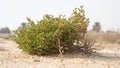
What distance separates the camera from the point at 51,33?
1227 cm

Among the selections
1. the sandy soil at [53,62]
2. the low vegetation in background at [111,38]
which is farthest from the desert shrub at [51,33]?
the low vegetation in background at [111,38]

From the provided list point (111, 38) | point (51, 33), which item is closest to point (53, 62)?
point (51, 33)

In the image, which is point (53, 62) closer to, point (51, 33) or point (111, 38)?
point (51, 33)

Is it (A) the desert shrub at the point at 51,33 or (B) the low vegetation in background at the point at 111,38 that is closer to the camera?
(A) the desert shrub at the point at 51,33

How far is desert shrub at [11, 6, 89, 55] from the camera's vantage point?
1226 cm

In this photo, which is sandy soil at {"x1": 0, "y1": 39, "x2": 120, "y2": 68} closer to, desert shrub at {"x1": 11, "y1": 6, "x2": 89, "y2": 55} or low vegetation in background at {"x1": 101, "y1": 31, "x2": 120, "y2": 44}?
desert shrub at {"x1": 11, "y1": 6, "x2": 89, "y2": 55}

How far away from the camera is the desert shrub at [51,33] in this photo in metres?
12.3

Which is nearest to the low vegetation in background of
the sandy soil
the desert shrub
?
the desert shrub

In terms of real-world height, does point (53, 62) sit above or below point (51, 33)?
below

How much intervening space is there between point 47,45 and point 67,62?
155 cm

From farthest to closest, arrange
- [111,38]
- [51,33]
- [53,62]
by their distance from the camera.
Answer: [111,38] → [51,33] → [53,62]

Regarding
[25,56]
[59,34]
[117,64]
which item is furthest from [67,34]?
[117,64]

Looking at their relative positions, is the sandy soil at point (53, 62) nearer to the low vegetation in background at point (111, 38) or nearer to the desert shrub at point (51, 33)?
the desert shrub at point (51, 33)

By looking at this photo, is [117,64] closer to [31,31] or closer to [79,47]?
[79,47]
